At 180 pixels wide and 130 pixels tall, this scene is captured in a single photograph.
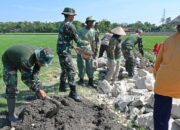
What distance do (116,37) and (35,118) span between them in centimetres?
450

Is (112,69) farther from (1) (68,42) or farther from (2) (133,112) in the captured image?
(2) (133,112)

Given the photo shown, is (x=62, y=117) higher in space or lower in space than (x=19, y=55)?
lower

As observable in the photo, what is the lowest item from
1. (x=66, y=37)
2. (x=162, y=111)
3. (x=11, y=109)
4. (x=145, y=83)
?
(x=145, y=83)

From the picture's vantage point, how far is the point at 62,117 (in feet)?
24.3

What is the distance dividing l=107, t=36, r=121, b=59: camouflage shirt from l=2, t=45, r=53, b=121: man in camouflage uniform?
Answer: 4.21 m

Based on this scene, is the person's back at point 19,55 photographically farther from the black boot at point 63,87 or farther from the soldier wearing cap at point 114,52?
the soldier wearing cap at point 114,52

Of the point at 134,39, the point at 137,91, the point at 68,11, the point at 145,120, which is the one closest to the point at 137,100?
the point at 145,120

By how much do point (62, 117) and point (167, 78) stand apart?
2.34 m

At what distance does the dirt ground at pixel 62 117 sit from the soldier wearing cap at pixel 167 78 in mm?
1429

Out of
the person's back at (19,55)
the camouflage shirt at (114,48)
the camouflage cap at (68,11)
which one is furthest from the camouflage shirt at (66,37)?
the person's back at (19,55)

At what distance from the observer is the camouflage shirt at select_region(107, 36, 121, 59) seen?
36.4 feet

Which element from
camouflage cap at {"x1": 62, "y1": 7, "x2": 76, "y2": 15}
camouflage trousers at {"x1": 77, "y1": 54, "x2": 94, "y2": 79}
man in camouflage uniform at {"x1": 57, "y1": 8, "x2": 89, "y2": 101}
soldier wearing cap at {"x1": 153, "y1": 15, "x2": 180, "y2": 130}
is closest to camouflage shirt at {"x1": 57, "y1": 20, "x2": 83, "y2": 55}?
man in camouflage uniform at {"x1": 57, "y1": 8, "x2": 89, "y2": 101}

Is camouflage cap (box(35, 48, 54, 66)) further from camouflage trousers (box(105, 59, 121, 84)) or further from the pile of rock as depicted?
camouflage trousers (box(105, 59, 121, 84))

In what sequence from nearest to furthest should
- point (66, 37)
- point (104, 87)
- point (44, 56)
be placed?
point (44, 56)
point (66, 37)
point (104, 87)
